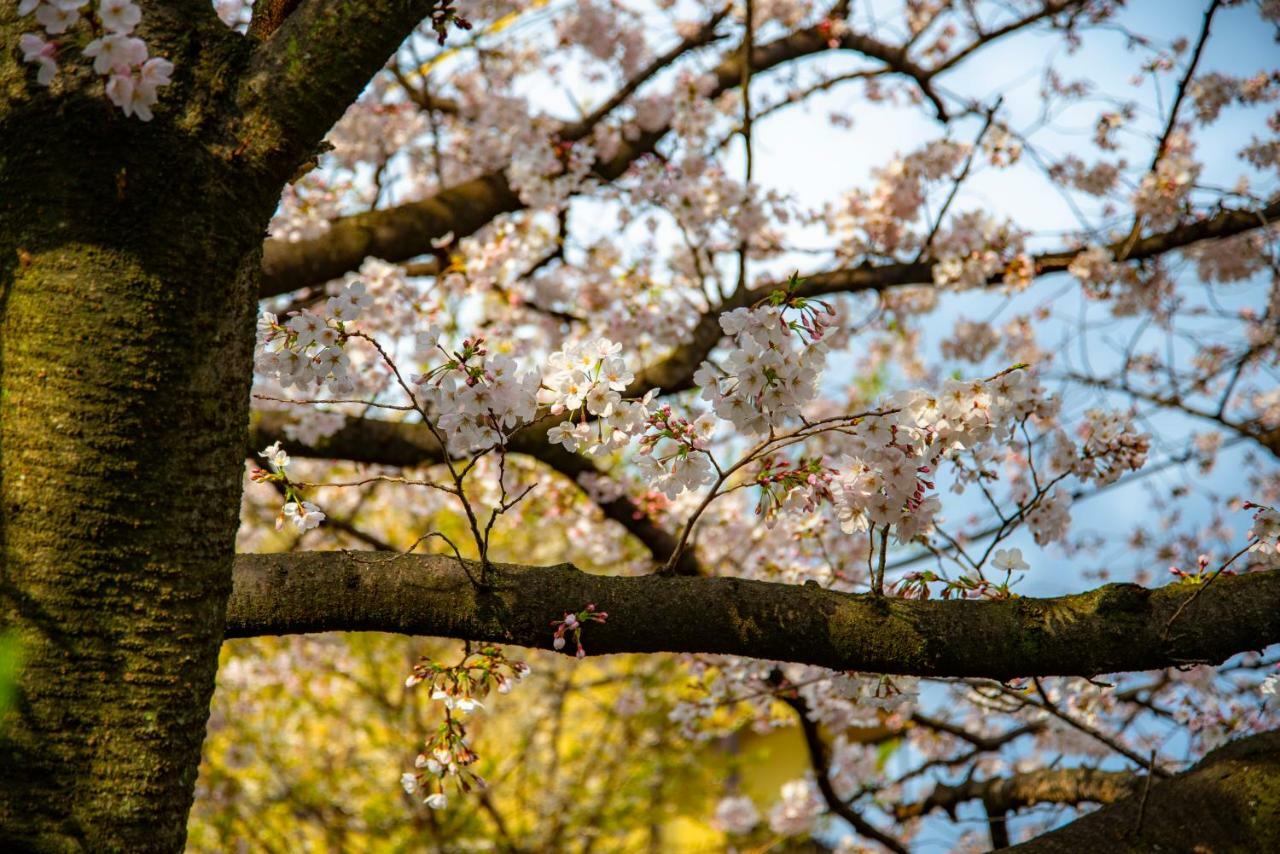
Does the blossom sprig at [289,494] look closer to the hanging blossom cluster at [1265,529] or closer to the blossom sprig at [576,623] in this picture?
the blossom sprig at [576,623]

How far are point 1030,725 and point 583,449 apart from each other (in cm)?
307

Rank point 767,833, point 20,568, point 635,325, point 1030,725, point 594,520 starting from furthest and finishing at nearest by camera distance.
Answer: point 767,833 < point 594,520 < point 635,325 < point 1030,725 < point 20,568

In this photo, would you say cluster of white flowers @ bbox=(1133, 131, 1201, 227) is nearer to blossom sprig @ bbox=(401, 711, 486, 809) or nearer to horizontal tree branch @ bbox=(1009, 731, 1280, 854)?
horizontal tree branch @ bbox=(1009, 731, 1280, 854)

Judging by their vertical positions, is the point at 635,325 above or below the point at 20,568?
above

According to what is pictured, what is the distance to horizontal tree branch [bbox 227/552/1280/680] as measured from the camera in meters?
1.91

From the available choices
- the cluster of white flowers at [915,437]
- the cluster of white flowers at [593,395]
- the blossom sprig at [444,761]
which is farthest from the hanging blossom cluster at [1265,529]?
the blossom sprig at [444,761]

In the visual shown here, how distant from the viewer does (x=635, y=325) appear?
5023 millimetres

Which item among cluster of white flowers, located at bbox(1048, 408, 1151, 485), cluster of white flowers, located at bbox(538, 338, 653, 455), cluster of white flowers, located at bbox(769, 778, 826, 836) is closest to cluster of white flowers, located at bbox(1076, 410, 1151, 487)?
cluster of white flowers, located at bbox(1048, 408, 1151, 485)

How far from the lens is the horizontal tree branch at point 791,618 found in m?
1.91

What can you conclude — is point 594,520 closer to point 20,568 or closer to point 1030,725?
point 1030,725

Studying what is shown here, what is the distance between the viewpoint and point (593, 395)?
1.98 m

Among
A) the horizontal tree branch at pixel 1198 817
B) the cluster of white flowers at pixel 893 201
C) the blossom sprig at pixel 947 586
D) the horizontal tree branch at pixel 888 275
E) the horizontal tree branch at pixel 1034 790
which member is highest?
the cluster of white flowers at pixel 893 201

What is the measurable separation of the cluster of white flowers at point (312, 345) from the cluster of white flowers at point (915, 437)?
3.57 feet

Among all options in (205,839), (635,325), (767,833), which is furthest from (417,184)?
(767,833)
